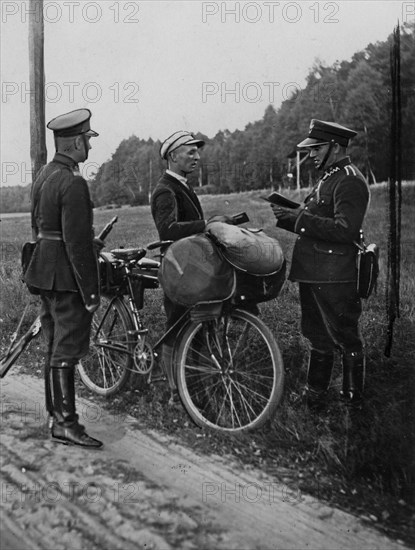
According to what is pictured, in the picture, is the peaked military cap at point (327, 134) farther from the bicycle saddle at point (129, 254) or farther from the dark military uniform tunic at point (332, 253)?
the bicycle saddle at point (129, 254)

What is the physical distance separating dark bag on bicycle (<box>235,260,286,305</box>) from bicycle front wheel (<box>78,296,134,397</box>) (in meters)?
1.12

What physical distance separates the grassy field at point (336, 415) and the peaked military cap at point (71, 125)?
73cm

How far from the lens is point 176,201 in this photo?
4129 millimetres

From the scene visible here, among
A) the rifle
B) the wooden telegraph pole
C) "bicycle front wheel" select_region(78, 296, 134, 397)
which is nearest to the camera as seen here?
the rifle

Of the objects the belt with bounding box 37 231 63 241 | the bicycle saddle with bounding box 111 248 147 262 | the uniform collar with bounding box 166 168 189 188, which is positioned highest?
the uniform collar with bounding box 166 168 189 188

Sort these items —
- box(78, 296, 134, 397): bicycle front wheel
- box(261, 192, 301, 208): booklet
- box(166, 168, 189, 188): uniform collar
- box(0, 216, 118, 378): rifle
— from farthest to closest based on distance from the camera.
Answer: box(78, 296, 134, 397): bicycle front wheel
box(0, 216, 118, 378): rifle
box(166, 168, 189, 188): uniform collar
box(261, 192, 301, 208): booklet

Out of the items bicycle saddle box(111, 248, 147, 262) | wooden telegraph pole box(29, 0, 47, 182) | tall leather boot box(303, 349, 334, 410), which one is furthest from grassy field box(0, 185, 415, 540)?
wooden telegraph pole box(29, 0, 47, 182)

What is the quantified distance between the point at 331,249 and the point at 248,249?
628 mm

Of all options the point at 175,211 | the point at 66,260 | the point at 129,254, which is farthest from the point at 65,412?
the point at 175,211

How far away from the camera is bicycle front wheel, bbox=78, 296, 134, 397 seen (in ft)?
15.0

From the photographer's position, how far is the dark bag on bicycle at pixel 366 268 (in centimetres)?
377

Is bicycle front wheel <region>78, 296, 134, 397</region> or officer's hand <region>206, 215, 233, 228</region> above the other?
officer's hand <region>206, 215, 233, 228</region>

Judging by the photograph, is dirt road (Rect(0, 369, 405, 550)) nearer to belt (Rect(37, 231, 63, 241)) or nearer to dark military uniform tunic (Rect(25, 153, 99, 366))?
dark military uniform tunic (Rect(25, 153, 99, 366))

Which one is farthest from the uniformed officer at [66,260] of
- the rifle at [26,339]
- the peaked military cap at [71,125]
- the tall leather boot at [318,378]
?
the tall leather boot at [318,378]
